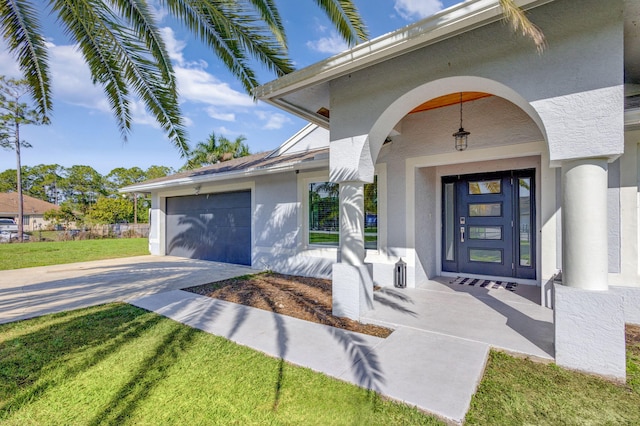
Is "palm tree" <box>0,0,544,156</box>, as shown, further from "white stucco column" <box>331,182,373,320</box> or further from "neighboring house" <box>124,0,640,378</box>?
"white stucco column" <box>331,182,373,320</box>

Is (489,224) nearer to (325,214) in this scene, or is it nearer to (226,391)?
(325,214)

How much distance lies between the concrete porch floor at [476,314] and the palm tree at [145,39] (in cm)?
510

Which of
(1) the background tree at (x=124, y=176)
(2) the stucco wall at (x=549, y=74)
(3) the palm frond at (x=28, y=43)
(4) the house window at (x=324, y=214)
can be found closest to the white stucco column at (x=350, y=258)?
(2) the stucco wall at (x=549, y=74)

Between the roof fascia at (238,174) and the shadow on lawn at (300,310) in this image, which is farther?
the roof fascia at (238,174)

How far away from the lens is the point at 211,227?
12.9 m

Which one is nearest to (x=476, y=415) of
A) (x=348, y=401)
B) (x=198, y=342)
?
(x=348, y=401)

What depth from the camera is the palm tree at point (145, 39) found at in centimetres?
Answer: 515

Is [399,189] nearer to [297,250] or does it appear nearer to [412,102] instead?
[412,102]

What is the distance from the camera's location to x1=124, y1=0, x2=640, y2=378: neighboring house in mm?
3492

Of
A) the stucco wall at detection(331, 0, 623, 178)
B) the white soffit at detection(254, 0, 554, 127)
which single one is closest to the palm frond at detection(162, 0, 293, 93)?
the white soffit at detection(254, 0, 554, 127)

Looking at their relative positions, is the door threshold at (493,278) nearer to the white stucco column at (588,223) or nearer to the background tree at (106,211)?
the white stucco column at (588,223)

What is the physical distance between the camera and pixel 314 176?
30.5 ft

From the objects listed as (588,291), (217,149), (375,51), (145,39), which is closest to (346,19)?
(375,51)

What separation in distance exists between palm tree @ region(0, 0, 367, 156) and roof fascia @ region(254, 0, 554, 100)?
1148mm
